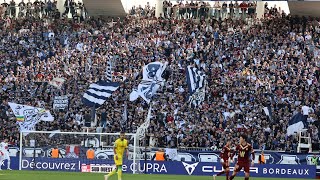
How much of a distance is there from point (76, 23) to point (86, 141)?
64.2 ft

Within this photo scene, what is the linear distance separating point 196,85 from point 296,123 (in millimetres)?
7350

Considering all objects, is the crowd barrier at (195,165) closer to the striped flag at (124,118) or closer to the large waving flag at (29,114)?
the large waving flag at (29,114)

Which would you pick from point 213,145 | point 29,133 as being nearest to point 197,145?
point 213,145

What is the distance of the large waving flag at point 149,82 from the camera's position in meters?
60.2

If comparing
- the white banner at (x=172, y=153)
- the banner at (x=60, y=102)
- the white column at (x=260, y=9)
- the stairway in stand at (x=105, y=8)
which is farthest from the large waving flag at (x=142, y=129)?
the stairway in stand at (x=105, y=8)

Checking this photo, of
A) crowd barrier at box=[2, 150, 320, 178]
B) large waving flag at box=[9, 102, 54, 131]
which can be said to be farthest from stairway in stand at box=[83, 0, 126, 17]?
crowd barrier at box=[2, 150, 320, 178]

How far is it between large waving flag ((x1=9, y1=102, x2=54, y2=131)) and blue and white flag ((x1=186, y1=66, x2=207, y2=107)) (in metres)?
8.80

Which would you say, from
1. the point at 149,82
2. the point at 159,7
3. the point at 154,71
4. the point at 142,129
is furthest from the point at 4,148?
the point at 159,7

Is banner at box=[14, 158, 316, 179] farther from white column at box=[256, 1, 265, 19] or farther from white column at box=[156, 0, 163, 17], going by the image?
white column at box=[156, 0, 163, 17]

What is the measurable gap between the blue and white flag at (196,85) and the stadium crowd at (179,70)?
0.46 metres

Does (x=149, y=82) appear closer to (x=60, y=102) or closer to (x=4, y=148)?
(x=60, y=102)

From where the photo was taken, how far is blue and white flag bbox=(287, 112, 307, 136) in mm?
56062

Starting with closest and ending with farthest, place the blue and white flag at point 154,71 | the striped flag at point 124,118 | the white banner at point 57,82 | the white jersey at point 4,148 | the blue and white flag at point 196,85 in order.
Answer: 1. the white jersey at point 4,148
2. the striped flag at point 124,118
3. the blue and white flag at point 196,85
4. the blue and white flag at point 154,71
5. the white banner at point 57,82

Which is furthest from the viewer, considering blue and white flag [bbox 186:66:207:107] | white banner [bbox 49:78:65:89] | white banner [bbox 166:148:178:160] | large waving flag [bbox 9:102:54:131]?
white banner [bbox 49:78:65:89]
